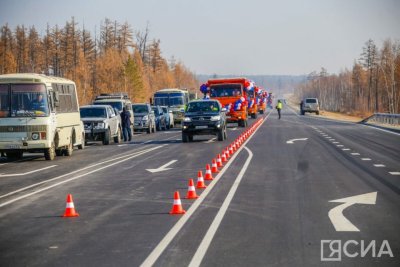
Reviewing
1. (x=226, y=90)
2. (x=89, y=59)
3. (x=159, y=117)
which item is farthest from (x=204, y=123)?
(x=89, y=59)

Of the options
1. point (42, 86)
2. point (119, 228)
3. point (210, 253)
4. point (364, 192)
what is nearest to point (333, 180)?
point (364, 192)

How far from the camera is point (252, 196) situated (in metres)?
13.5

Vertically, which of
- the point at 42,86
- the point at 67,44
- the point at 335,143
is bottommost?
the point at 335,143

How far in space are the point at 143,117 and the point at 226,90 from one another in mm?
6529

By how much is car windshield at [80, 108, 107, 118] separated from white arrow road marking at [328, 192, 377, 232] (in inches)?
837

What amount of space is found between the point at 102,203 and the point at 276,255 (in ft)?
17.8

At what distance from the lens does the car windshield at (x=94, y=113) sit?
3341 centimetres

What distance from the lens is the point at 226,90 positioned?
158ft

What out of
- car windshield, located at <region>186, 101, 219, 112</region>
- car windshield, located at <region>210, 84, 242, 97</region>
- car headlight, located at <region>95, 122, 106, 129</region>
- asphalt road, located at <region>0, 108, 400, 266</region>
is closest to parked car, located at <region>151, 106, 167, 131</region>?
car windshield, located at <region>210, 84, 242, 97</region>

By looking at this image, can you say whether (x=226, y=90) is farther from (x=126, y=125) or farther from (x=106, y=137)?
(x=106, y=137)

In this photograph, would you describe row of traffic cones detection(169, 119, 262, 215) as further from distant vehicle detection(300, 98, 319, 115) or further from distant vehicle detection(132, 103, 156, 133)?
distant vehicle detection(300, 98, 319, 115)

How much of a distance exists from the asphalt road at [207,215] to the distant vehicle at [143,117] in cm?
2334

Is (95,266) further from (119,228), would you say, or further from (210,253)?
(119,228)

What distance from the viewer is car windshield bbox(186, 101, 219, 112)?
111ft
